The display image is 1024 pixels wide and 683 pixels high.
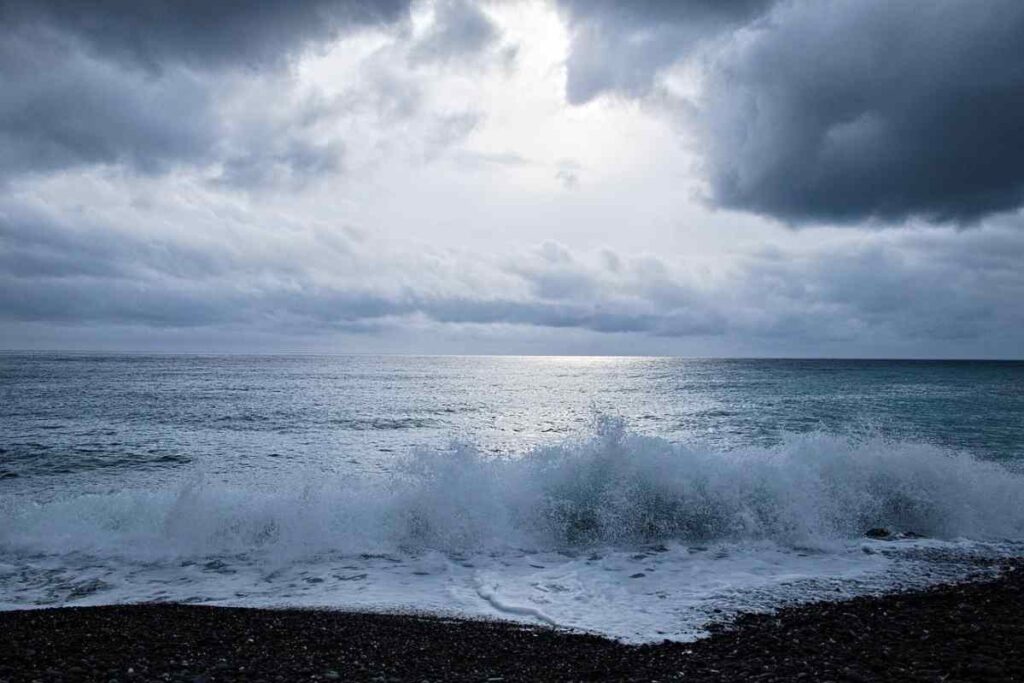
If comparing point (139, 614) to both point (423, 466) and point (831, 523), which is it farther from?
point (831, 523)

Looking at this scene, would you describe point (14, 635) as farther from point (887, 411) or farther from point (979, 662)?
point (887, 411)

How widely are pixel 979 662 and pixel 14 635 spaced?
12.7 meters

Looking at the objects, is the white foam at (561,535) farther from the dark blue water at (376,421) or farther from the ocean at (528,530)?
the dark blue water at (376,421)

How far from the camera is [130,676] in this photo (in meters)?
6.70

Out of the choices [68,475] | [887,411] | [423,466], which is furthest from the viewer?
[887,411]

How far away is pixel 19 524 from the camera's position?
1437 centimetres

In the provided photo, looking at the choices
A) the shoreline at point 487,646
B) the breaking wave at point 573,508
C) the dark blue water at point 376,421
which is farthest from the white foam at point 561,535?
the dark blue water at point 376,421

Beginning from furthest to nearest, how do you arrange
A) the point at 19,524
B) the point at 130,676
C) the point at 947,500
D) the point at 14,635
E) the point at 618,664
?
the point at 947,500, the point at 19,524, the point at 14,635, the point at 618,664, the point at 130,676

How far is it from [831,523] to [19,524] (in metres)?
20.4

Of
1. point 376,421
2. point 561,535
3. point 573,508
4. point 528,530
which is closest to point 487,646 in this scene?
point 561,535

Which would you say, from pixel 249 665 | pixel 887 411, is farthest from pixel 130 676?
pixel 887 411

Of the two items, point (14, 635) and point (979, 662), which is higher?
point (979, 662)

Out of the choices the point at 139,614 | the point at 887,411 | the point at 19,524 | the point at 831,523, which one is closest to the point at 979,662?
the point at 831,523

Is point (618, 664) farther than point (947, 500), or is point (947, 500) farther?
point (947, 500)
